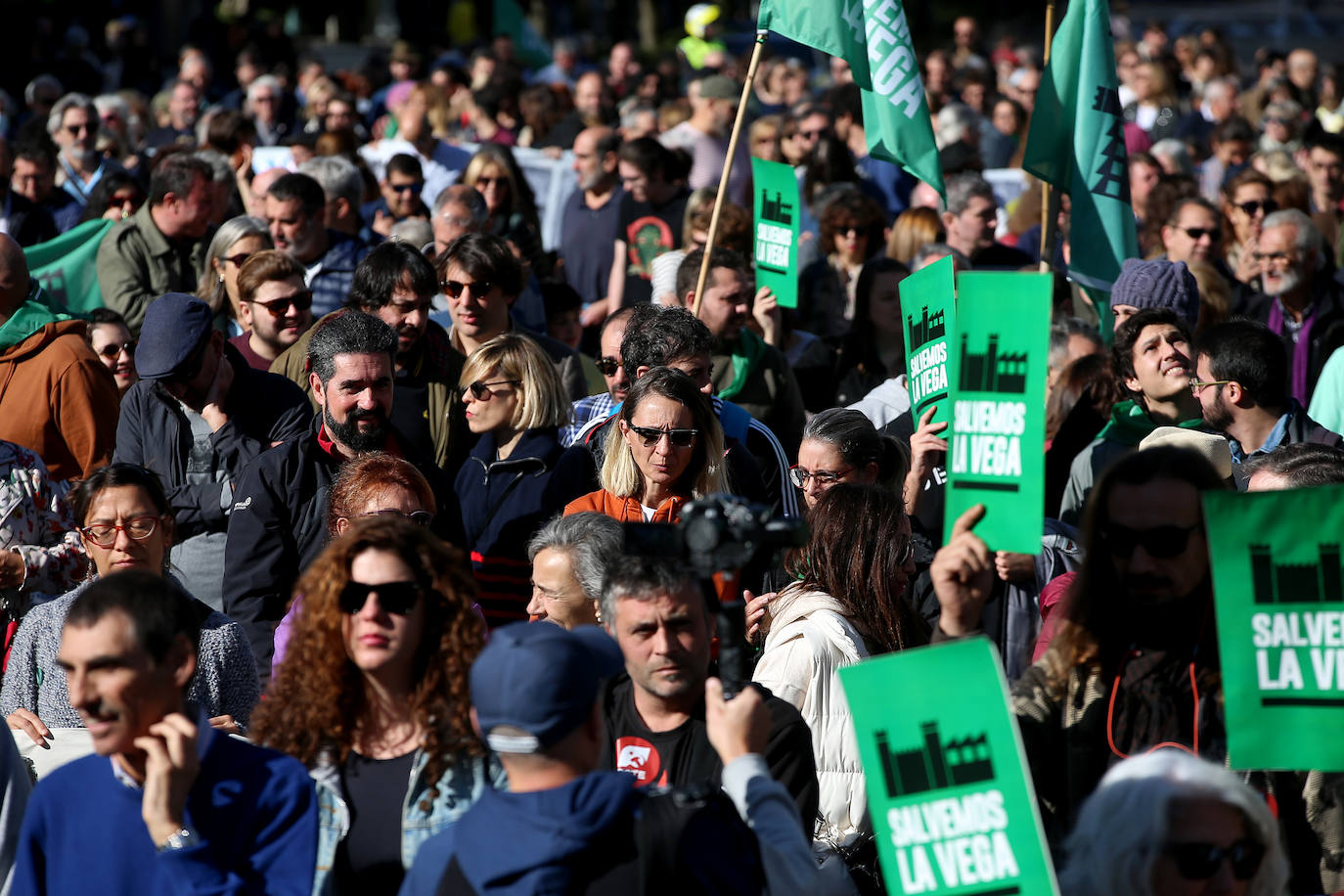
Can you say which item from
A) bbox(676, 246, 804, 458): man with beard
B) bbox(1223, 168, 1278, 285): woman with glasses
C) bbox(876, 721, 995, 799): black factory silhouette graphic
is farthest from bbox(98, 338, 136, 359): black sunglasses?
bbox(1223, 168, 1278, 285): woman with glasses

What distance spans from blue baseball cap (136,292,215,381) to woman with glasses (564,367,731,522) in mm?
1424

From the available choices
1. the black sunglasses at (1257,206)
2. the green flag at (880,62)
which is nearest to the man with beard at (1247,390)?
the green flag at (880,62)

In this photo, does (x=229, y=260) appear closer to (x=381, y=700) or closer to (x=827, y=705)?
(x=827, y=705)

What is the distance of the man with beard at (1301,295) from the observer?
8.41 metres

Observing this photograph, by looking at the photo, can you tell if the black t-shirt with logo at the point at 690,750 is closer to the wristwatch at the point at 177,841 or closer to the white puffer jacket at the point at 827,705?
the white puffer jacket at the point at 827,705

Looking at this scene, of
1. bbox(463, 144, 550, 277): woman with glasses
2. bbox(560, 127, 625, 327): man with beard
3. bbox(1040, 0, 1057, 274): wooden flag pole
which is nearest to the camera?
bbox(1040, 0, 1057, 274): wooden flag pole

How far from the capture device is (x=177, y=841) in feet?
10.1

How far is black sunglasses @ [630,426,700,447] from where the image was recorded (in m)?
5.25

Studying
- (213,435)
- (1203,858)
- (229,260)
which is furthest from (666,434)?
(229,260)

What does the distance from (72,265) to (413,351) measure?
3310 millimetres

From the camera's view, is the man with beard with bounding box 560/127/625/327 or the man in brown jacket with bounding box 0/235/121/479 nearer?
the man in brown jacket with bounding box 0/235/121/479

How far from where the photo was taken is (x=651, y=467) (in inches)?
208

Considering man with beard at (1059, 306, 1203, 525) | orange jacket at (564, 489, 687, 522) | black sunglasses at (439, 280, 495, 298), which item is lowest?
orange jacket at (564, 489, 687, 522)

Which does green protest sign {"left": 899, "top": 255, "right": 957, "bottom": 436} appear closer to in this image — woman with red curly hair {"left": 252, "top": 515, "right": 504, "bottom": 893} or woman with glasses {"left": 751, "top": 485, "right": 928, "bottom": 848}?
woman with glasses {"left": 751, "top": 485, "right": 928, "bottom": 848}
